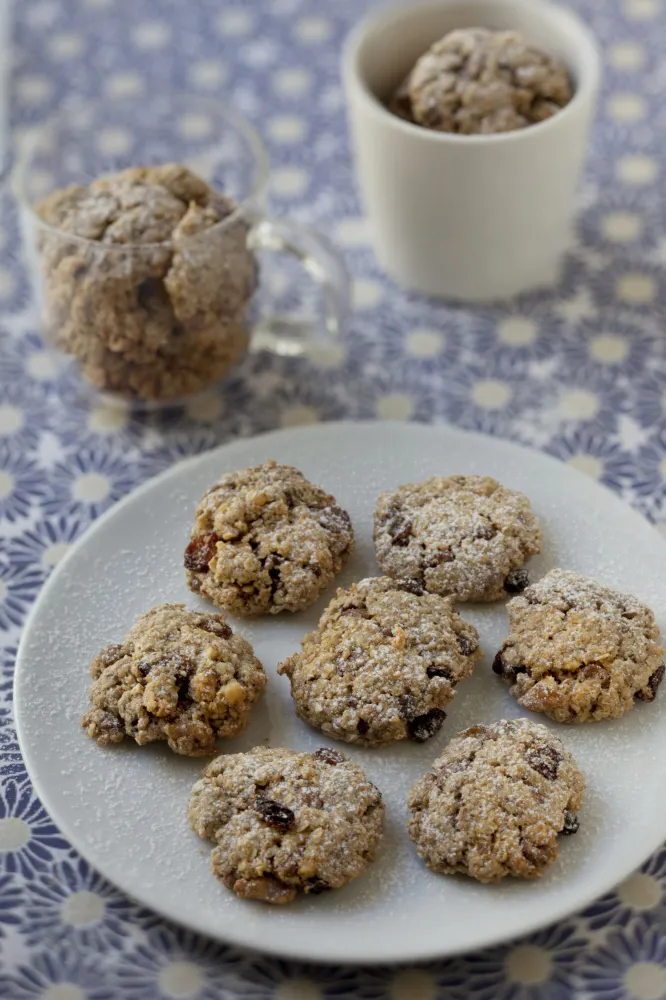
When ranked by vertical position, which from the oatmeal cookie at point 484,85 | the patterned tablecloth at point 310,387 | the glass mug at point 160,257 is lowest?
the patterned tablecloth at point 310,387

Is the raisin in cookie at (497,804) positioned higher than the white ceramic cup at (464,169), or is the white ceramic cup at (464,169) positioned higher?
the white ceramic cup at (464,169)

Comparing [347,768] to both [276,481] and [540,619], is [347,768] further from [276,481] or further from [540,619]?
[276,481]

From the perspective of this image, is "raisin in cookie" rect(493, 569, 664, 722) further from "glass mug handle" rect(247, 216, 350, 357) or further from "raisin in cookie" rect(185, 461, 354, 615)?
"glass mug handle" rect(247, 216, 350, 357)

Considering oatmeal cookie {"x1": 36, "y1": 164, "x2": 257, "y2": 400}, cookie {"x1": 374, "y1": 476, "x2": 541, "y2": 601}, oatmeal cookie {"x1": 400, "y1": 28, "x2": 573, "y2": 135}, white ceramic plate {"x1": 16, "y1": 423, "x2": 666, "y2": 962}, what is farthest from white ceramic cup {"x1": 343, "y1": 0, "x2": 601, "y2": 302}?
cookie {"x1": 374, "y1": 476, "x2": 541, "y2": 601}

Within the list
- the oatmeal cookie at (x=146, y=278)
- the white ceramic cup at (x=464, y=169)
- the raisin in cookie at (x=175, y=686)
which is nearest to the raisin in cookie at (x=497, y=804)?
the raisin in cookie at (x=175, y=686)

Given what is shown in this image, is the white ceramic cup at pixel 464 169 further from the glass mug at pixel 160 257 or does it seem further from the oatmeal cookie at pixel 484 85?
the glass mug at pixel 160 257

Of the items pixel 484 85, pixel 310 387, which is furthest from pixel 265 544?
pixel 484 85

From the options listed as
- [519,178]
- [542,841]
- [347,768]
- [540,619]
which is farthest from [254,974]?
[519,178]
